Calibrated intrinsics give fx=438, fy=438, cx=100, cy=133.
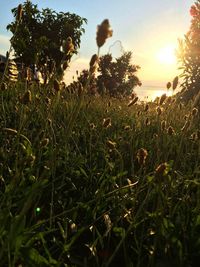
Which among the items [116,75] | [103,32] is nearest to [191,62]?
[103,32]

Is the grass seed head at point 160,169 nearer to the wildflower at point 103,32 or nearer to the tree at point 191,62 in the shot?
the wildflower at point 103,32

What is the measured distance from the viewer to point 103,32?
4.83 ft

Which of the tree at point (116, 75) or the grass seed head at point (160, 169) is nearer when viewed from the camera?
the grass seed head at point (160, 169)

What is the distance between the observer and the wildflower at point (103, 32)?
4.68ft

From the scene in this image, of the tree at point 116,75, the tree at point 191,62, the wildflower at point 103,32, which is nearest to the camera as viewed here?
the wildflower at point 103,32

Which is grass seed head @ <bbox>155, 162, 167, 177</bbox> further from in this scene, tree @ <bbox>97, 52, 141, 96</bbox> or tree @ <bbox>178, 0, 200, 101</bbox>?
tree @ <bbox>97, 52, 141, 96</bbox>

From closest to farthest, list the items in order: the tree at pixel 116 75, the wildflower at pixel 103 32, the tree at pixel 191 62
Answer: the wildflower at pixel 103 32 → the tree at pixel 191 62 → the tree at pixel 116 75

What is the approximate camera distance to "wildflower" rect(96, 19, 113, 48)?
1.43m

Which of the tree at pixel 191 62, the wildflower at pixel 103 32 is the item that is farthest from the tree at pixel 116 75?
the wildflower at pixel 103 32

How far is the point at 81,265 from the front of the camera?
1.63 meters

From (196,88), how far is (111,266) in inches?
444

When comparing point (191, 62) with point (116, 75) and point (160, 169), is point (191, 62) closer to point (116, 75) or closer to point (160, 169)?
point (160, 169)

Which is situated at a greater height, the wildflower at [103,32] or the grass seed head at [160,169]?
the wildflower at [103,32]

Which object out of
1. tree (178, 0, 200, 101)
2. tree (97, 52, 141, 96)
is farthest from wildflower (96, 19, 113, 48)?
tree (97, 52, 141, 96)
